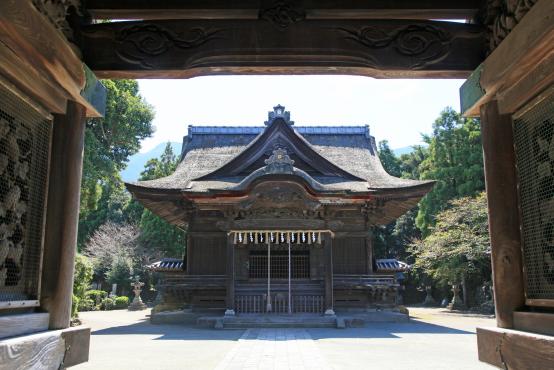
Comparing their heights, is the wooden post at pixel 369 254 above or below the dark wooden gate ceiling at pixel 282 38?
below

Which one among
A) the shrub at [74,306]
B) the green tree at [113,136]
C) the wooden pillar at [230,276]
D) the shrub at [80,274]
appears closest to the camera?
the shrub at [74,306]

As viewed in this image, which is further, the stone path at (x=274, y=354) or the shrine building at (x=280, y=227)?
the shrine building at (x=280, y=227)

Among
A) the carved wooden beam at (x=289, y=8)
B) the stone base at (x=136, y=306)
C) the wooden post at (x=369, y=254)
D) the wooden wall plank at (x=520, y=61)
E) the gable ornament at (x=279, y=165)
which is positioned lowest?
the stone base at (x=136, y=306)

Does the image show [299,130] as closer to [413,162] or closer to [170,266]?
[170,266]

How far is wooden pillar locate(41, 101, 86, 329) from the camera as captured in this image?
4.29 metres

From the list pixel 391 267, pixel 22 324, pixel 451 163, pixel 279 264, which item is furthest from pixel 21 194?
pixel 451 163

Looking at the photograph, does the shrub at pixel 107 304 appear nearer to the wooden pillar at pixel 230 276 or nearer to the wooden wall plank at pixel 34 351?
the wooden pillar at pixel 230 276

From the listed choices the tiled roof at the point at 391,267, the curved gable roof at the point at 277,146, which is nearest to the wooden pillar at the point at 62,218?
the curved gable roof at the point at 277,146

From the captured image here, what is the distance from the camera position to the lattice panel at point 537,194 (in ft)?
13.2

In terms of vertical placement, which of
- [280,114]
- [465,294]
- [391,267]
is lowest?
[465,294]

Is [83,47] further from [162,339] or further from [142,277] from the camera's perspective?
[142,277]

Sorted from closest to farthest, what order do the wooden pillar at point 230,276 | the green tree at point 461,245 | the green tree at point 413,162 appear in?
the wooden pillar at point 230,276 → the green tree at point 461,245 → the green tree at point 413,162

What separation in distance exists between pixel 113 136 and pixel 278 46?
15.6 m

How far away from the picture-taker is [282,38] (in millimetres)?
4902
